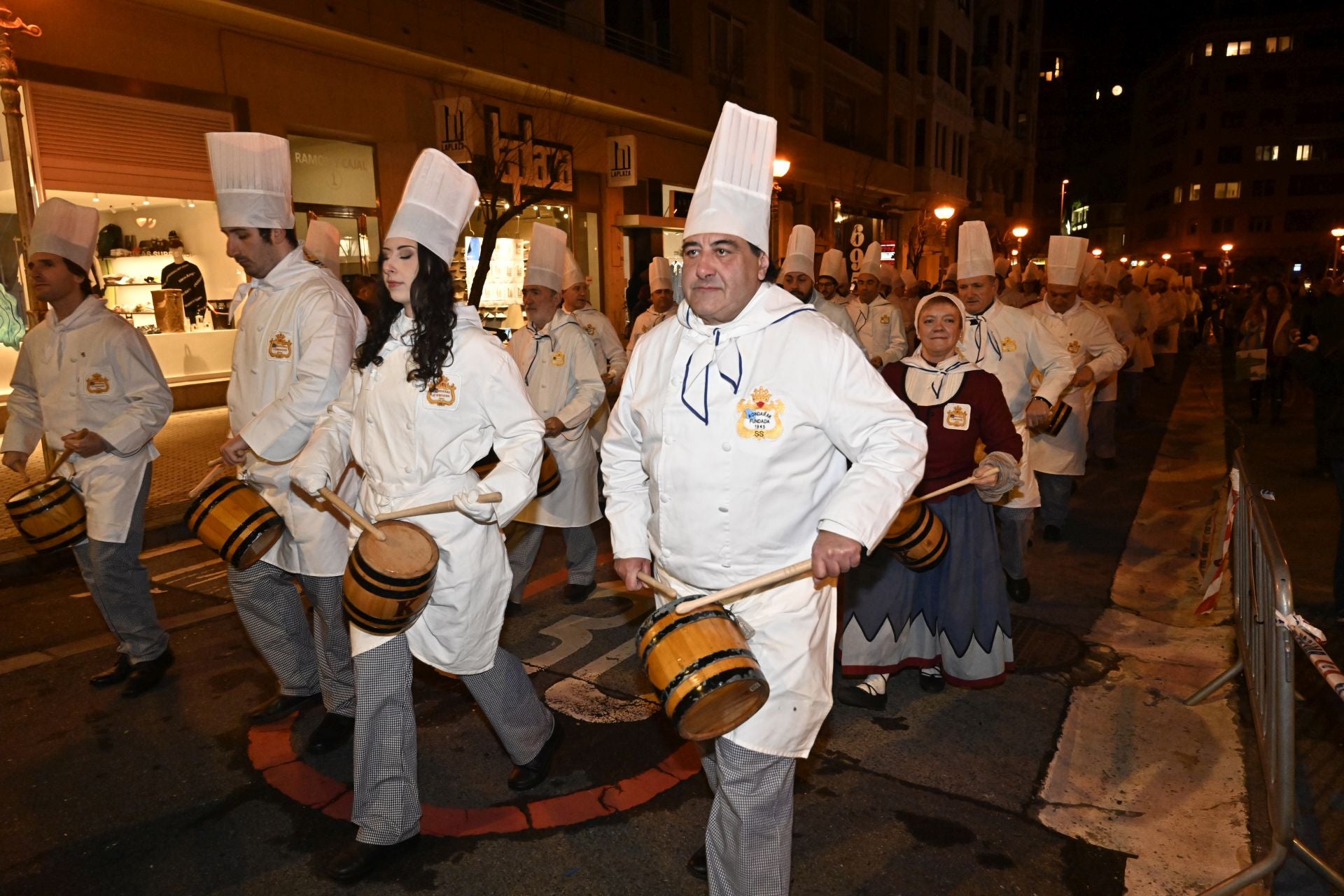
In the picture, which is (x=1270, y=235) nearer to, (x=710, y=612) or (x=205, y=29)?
(x=205, y=29)

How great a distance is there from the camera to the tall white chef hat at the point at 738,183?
2803 mm

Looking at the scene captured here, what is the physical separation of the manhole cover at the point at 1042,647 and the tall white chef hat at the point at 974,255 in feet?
7.68

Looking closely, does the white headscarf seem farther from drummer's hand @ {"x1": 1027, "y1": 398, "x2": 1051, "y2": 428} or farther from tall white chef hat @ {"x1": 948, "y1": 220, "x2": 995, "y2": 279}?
tall white chef hat @ {"x1": 948, "y1": 220, "x2": 995, "y2": 279}

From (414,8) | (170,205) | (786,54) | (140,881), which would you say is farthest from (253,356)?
(786,54)

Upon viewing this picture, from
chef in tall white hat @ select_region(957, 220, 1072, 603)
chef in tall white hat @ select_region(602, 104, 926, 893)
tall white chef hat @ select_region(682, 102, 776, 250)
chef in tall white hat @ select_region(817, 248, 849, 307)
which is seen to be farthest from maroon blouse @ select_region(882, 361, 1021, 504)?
chef in tall white hat @ select_region(817, 248, 849, 307)

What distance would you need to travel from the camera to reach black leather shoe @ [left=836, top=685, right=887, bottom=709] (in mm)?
4688

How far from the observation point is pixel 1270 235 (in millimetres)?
84375

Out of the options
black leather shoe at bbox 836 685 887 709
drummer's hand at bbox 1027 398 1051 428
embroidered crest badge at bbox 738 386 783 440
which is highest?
embroidered crest badge at bbox 738 386 783 440

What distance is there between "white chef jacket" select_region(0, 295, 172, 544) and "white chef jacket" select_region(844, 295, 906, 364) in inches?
306

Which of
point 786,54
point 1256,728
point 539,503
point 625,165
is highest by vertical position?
point 786,54

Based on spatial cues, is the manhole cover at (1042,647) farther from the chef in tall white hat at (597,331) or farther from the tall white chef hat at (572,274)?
the tall white chef hat at (572,274)

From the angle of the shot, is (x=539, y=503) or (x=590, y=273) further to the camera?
(x=590, y=273)

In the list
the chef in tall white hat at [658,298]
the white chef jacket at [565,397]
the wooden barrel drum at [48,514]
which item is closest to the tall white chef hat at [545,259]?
the white chef jacket at [565,397]

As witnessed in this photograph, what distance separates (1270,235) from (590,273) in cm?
8666
